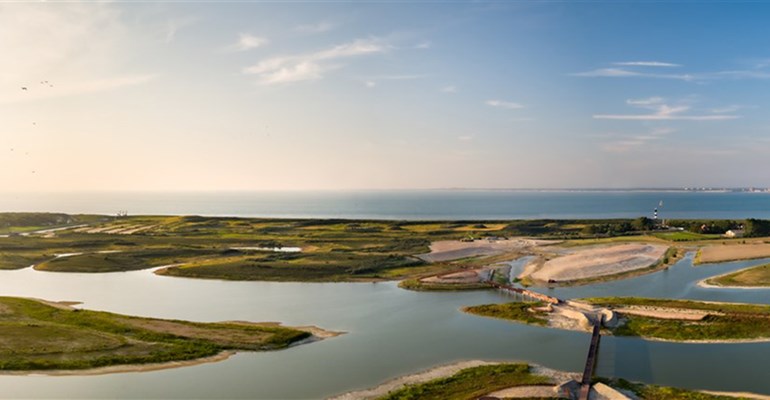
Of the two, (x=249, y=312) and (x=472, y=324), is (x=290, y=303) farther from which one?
(x=472, y=324)

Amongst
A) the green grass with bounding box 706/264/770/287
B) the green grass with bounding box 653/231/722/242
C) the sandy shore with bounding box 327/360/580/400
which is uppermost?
the green grass with bounding box 653/231/722/242

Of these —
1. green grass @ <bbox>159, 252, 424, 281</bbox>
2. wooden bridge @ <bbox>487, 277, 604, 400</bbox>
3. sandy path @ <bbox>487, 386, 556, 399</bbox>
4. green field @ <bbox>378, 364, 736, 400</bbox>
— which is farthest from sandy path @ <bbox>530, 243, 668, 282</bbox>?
sandy path @ <bbox>487, 386, 556, 399</bbox>

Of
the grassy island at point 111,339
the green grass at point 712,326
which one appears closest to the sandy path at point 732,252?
the green grass at point 712,326

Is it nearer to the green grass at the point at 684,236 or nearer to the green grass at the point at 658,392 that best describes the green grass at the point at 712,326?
the green grass at the point at 658,392

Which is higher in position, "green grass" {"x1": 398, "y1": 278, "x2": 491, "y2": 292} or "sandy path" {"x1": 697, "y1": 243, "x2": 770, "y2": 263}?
"sandy path" {"x1": 697, "y1": 243, "x2": 770, "y2": 263}

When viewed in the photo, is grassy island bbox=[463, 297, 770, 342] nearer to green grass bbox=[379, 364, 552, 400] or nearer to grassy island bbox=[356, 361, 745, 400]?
grassy island bbox=[356, 361, 745, 400]

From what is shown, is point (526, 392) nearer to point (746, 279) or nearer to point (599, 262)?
point (746, 279)
